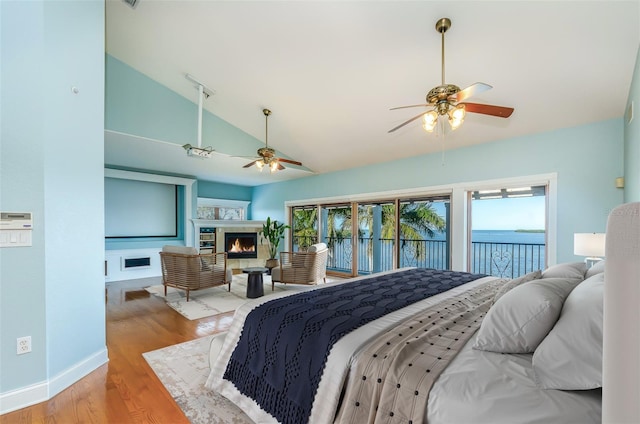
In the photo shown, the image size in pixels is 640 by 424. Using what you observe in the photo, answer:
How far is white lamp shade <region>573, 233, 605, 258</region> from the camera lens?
114 inches

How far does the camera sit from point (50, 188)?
2.15 m

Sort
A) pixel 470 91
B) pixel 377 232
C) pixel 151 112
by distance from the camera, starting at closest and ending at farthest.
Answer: pixel 470 91
pixel 151 112
pixel 377 232

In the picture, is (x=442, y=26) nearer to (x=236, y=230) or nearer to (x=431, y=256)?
(x=431, y=256)

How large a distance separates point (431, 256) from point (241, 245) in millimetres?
5121

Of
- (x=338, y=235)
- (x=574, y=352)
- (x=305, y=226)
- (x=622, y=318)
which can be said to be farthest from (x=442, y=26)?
(x=305, y=226)

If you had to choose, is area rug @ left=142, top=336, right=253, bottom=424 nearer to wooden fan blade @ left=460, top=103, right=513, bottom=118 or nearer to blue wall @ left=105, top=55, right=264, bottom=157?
wooden fan blade @ left=460, top=103, right=513, bottom=118

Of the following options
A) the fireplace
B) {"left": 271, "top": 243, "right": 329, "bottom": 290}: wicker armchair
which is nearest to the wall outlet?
{"left": 271, "top": 243, "right": 329, "bottom": 290}: wicker armchair

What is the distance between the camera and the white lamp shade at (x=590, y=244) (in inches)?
114

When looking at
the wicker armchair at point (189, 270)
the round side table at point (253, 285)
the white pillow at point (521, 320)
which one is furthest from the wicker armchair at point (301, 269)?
the white pillow at point (521, 320)

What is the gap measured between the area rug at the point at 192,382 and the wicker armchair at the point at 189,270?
5.51 feet

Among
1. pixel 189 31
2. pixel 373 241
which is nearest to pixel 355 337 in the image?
pixel 189 31

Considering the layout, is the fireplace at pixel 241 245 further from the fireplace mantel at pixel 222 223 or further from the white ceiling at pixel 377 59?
the white ceiling at pixel 377 59

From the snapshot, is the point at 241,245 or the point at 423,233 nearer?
the point at 423,233

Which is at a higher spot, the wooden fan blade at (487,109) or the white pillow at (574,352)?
the wooden fan blade at (487,109)
